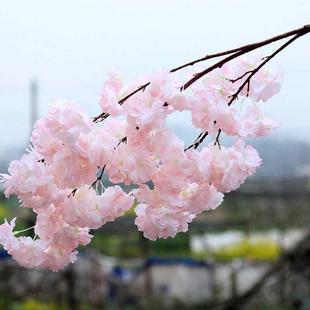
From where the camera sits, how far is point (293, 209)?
600cm

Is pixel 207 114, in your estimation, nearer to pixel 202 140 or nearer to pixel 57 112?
pixel 202 140

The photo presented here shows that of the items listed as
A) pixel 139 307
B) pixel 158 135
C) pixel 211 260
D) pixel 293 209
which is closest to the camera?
pixel 158 135

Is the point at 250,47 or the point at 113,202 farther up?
the point at 250,47

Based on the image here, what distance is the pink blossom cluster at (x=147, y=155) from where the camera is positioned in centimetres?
79

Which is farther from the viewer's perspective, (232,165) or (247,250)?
(247,250)

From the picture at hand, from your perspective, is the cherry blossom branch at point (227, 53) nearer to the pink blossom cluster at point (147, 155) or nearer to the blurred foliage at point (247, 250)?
the pink blossom cluster at point (147, 155)

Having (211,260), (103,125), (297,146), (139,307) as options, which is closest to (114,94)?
(103,125)

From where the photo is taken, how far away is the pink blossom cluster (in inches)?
31.3

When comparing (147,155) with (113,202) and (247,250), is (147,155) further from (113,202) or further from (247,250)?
(247,250)

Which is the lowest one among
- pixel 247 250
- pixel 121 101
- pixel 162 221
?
pixel 247 250

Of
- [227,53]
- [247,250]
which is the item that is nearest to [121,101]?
[227,53]

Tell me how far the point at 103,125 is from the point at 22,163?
3.5 inches

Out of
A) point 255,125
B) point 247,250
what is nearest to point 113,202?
point 255,125

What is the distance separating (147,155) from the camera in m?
0.80
